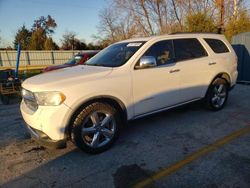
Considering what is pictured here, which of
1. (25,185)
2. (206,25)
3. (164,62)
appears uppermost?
(206,25)

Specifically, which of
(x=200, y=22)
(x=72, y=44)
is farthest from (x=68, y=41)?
(x=200, y=22)

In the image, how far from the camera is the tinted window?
5072mm

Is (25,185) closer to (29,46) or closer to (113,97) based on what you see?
(113,97)

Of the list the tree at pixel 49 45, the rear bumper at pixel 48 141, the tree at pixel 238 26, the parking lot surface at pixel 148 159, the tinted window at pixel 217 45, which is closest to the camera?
the parking lot surface at pixel 148 159

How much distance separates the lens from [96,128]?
3.42m

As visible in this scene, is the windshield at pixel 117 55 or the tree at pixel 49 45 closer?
the windshield at pixel 117 55

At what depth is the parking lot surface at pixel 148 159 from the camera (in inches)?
110

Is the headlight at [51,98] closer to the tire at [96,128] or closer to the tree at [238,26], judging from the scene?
the tire at [96,128]

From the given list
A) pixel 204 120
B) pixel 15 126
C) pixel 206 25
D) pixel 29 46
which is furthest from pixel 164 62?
pixel 29 46

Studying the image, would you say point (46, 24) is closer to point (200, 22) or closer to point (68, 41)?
point (68, 41)

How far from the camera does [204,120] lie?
4816 mm

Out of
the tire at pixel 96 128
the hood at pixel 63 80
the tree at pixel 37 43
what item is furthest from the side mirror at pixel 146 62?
the tree at pixel 37 43

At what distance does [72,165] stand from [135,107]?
55.9 inches

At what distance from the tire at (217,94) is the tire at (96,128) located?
264 cm
